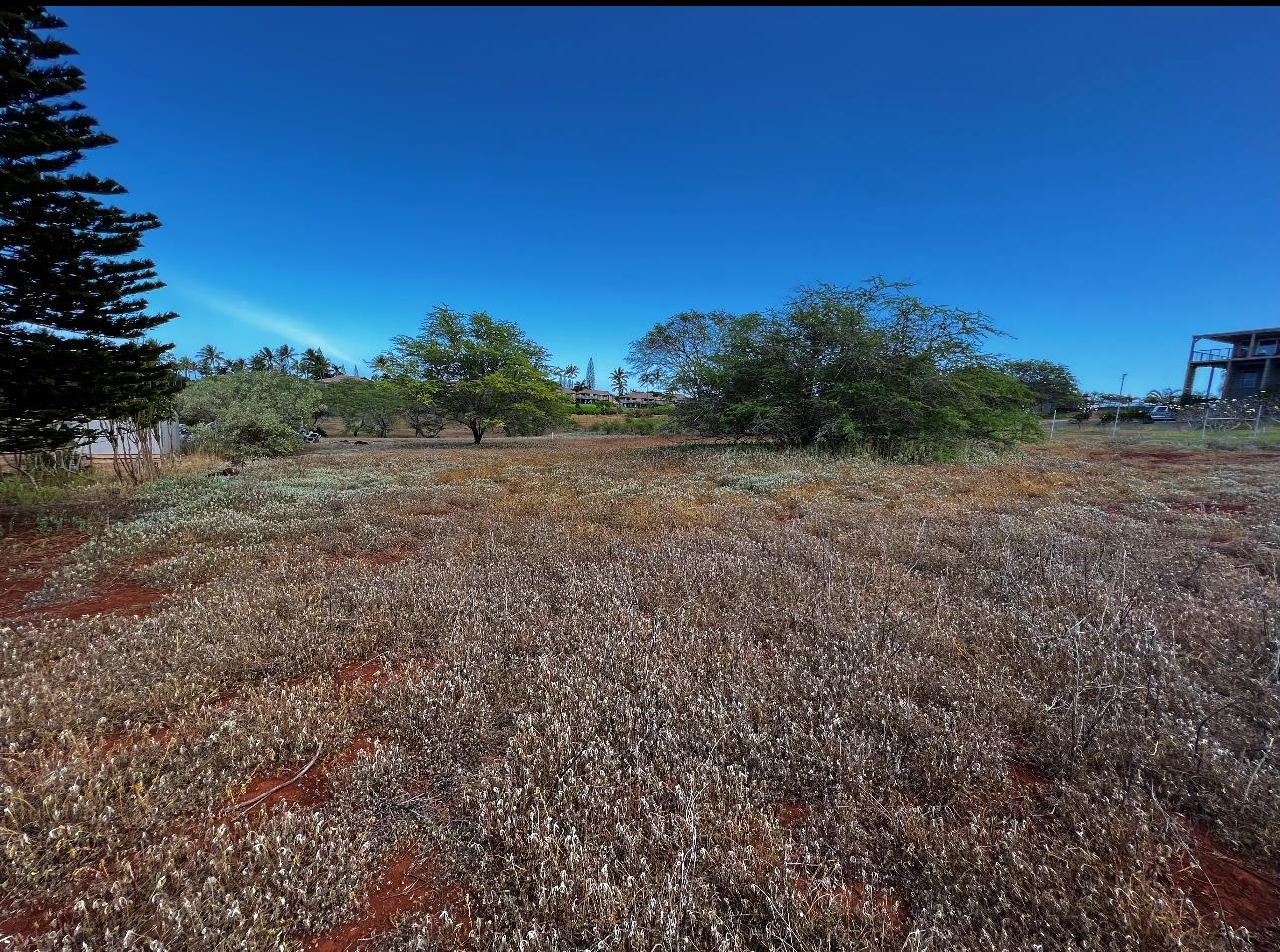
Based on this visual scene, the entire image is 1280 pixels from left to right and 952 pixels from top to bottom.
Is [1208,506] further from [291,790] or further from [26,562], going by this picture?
[26,562]

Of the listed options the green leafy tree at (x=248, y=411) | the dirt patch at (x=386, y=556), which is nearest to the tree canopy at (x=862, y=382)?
the dirt patch at (x=386, y=556)

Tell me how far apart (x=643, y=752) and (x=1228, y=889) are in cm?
223

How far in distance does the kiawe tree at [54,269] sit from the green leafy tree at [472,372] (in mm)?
19815

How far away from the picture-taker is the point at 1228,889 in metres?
1.69

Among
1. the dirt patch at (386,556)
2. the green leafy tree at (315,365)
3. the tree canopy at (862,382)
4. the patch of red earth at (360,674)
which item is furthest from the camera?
the green leafy tree at (315,365)

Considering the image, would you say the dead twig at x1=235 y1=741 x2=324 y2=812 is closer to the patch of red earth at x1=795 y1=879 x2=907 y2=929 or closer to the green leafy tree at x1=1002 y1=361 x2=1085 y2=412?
the patch of red earth at x1=795 y1=879 x2=907 y2=929

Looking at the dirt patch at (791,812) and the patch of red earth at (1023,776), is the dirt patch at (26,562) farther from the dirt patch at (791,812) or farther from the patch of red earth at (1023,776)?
the patch of red earth at (1023,776)

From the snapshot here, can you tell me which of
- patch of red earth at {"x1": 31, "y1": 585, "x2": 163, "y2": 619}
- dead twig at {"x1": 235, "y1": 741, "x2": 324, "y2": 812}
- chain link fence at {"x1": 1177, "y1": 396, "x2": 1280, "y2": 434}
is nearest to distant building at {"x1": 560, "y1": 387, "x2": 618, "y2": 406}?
chain link fence at {"x1": 1177, "y1": 396, "x2": 1280, "y2": 434}

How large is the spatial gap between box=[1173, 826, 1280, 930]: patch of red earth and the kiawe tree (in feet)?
34.4

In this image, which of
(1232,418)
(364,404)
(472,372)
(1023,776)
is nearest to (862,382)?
(1023,776)

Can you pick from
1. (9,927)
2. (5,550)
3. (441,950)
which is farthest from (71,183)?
(441,950)

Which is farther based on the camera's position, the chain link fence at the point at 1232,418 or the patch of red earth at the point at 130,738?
the chain link fence at the point at 1232,418

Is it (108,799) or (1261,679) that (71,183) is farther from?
(1261,679)

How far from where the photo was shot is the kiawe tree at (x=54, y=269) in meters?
5.23
